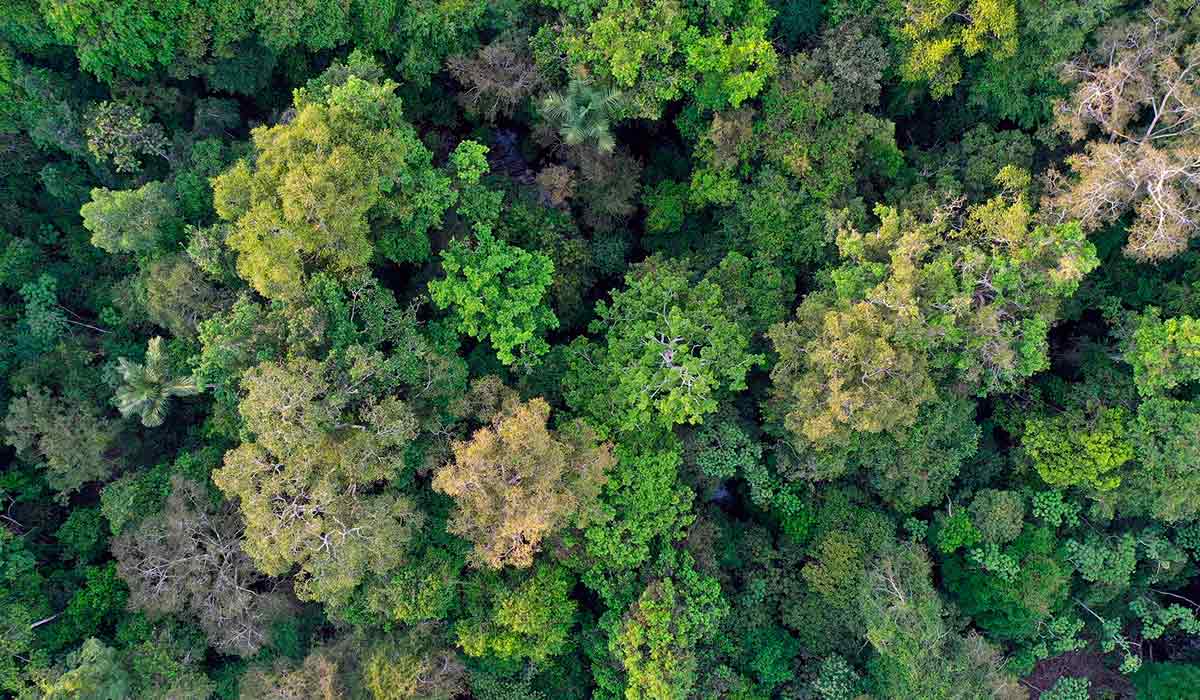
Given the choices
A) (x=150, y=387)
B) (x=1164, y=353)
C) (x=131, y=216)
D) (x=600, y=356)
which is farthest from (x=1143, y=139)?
(x=150, y=387)

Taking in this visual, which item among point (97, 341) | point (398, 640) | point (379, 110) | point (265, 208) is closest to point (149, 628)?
point (398, 640)

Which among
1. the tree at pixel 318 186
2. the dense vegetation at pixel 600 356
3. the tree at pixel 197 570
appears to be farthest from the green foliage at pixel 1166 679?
the tree at pixel 197 570

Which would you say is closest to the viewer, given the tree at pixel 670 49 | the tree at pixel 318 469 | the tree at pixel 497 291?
the tree at pixel 318 469

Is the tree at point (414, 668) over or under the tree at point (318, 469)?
under

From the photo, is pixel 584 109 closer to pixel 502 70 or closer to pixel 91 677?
pixel 502 70

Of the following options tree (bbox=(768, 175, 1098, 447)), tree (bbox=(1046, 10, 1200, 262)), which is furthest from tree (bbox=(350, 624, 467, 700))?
tree (bbox=(1046, 10, 1200, 262))

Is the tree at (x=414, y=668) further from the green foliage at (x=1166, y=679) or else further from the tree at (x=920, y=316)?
the green foliage at (x=1166, y=679)

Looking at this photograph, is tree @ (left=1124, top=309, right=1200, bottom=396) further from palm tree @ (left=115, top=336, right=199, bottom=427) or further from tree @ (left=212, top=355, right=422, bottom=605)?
palm tree @ (left=115, top=336, right=199, bottom=427)
